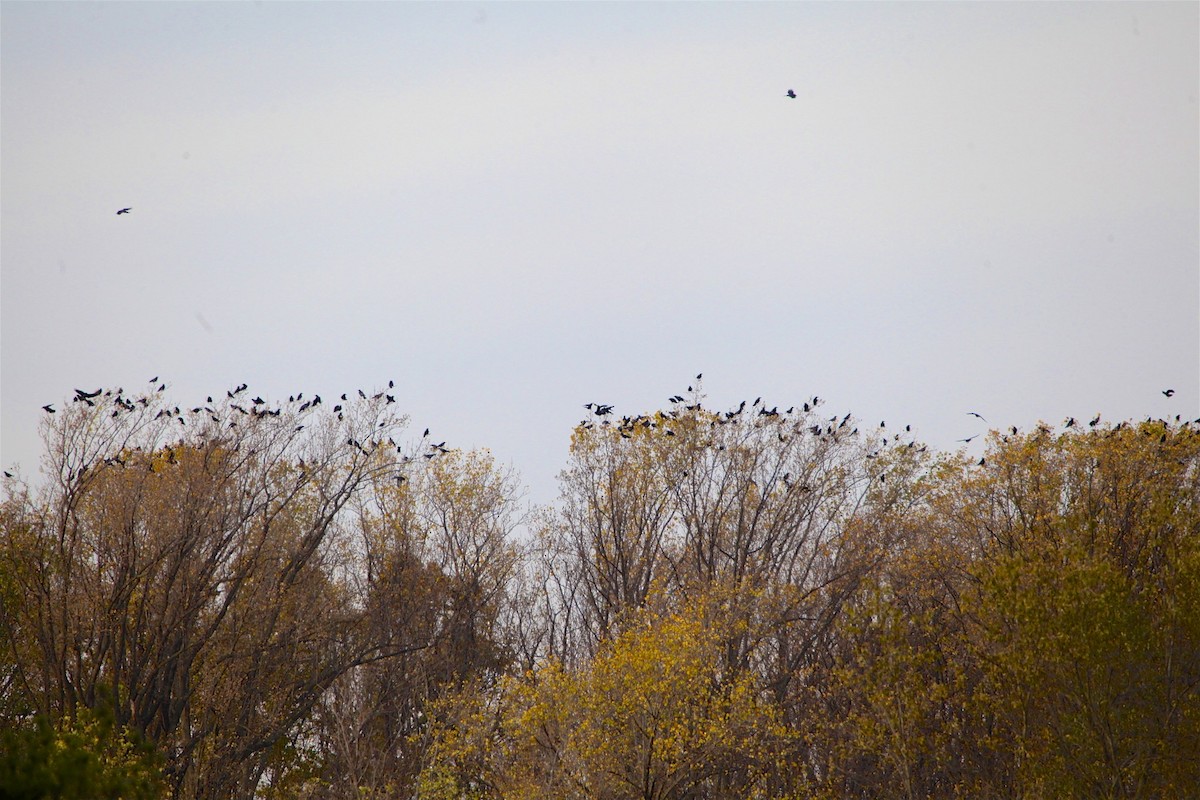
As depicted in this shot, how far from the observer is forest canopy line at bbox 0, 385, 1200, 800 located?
83.4ft

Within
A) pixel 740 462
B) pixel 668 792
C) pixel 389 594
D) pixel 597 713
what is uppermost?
pixel 740 462

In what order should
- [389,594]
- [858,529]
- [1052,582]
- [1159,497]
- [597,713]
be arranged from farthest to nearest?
[389,594] < [858,529] < [597,713] < [1159,497] < [1052,582]

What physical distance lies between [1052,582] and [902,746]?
183 inches

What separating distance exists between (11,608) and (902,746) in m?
27.8

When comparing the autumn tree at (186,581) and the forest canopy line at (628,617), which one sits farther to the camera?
the autumn tree at (186,581)

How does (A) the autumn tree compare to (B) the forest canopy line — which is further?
(A) the autumn tree

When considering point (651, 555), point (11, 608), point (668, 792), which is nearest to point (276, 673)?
point (11, 608)

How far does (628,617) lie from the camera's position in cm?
3634

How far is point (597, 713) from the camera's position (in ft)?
91.9

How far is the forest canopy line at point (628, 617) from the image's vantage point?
2542 cm

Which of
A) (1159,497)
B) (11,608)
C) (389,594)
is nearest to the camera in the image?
(1159,497)

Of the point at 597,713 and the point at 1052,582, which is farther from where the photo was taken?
the point at 597,713

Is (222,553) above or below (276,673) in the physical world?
above

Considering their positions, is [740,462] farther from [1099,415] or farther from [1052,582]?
[1052,582]
